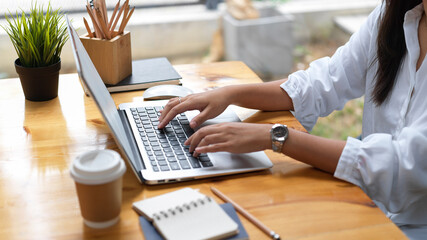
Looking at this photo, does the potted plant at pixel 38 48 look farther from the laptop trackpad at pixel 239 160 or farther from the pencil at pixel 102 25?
the laptop trackpad at pixel 239 160

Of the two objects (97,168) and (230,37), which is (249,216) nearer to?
(97,168)

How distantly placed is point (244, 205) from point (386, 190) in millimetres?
281

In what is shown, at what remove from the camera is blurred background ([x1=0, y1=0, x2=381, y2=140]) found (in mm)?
2887

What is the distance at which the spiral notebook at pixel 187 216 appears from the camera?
704 millimetres

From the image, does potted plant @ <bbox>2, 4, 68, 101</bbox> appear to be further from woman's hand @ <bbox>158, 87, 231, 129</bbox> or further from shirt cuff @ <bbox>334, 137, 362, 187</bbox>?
shirt cuff @ <bbox>334, 137, 362, 187</bbox>

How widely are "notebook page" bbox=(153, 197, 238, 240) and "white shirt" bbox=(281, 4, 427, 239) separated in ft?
0.89

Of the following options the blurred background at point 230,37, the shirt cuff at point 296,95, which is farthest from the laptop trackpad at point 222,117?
the blurred background at point 230,37

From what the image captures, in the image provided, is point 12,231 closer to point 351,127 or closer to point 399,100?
point 399,100

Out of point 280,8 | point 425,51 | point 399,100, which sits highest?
point 425,51

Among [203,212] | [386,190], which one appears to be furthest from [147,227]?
[386,190]

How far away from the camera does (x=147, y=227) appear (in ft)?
2.42

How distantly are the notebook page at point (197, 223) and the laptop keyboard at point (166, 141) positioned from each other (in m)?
0.15

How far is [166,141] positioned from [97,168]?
0.29 m

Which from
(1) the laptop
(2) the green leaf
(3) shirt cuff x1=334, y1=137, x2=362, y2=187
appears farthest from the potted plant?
(3) shirt cuff x1=334, y1=137, x2=362, y2=187
